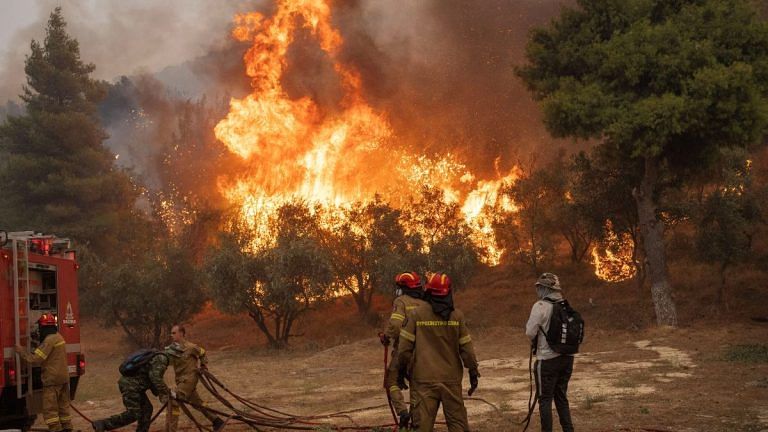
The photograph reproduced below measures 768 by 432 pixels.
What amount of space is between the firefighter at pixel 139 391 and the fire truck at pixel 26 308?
1.30 meters

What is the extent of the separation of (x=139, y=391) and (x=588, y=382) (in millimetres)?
10762

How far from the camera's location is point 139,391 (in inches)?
422

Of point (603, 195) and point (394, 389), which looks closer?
point (394, 389)

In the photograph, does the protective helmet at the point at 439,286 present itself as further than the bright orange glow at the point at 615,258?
No

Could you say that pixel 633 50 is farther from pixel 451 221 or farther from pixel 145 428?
pixel 145 428

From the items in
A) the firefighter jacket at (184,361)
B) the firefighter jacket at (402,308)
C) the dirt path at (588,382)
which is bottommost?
the dirt path at (588,382)

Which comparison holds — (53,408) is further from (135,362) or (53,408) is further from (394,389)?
(394,389)

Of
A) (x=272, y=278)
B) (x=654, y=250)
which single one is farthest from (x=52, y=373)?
(x=654, y=250)

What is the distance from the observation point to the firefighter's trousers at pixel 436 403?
823cm

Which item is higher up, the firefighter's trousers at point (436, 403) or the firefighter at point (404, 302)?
the firefighter at point (404, 302)

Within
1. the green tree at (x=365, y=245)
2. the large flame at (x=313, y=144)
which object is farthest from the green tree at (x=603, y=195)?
the large flame at (x=313, y=144)

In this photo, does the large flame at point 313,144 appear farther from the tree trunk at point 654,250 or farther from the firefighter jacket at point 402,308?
the firefighter jacket at point 402,308

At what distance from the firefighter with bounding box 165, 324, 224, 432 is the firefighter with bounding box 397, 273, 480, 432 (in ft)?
14.7

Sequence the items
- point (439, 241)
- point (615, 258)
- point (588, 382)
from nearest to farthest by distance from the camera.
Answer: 1. point (588, 382)
2. point (439, 241)
3. point (615, 258)
